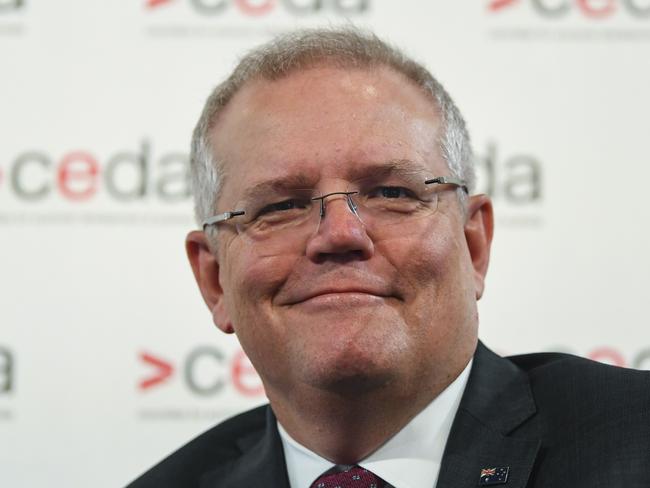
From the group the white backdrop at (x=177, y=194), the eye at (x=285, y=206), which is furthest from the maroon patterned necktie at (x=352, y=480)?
the white backdrop at (x=177, y=194)

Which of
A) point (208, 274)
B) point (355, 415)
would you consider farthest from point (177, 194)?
point (355, 415)

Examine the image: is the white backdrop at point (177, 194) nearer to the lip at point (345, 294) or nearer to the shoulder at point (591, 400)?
the shoulder at point (591, 400)

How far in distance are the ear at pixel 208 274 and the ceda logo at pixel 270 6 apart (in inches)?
55.2

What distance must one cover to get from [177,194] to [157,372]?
684 mm

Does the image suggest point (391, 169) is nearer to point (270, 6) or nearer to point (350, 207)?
point (350, 207)

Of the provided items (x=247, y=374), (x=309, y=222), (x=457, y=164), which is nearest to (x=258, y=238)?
(x=309, y=222)

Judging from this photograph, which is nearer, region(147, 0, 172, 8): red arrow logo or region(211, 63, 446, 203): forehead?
region(211, 63, 446, 203): forehead

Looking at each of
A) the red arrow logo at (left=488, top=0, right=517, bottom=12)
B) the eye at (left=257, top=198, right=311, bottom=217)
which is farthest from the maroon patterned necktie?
the red arrow logo at (left=488, top=0, right=517, bottom=12)

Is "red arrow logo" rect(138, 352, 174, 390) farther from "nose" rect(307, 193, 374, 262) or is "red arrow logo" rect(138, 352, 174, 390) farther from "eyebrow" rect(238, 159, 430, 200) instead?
"nose" rect(307, 193, 374, 262)

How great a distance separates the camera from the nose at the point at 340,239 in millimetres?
2211

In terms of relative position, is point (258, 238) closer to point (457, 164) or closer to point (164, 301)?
point (457, 164)

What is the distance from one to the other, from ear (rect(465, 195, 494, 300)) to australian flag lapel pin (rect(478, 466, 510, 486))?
1.77ft

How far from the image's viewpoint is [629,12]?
3828mm

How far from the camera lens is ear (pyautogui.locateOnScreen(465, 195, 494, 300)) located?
2594mm
